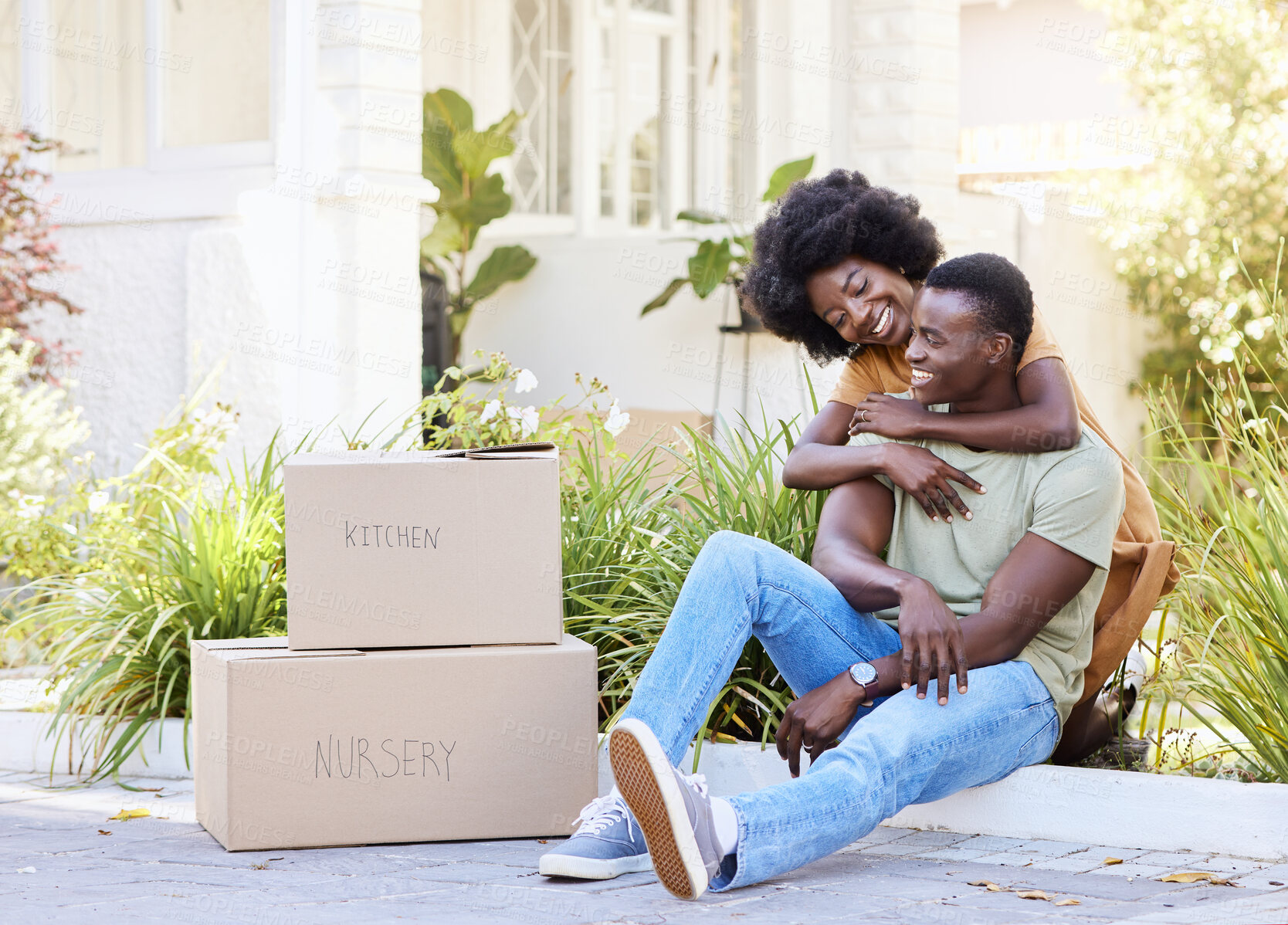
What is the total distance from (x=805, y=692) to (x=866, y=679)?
0.25 metres

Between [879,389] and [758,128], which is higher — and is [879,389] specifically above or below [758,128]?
below

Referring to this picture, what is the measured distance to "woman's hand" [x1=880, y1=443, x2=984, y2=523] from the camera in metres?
2.98

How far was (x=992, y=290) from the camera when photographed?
2957 mm

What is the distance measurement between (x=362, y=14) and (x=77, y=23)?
2.15 m

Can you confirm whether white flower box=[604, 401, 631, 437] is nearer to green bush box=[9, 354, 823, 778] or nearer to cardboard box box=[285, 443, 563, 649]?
green bush box=[9, 354, 823, 778]

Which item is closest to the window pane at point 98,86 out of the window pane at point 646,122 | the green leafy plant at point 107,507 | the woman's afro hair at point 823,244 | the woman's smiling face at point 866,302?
the green leafy plant at point 107,507

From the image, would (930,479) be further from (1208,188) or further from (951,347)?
(1208,188)

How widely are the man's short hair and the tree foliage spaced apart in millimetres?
7119

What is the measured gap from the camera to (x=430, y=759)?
311cm

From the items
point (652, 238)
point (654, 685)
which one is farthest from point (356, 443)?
point (652, 238)

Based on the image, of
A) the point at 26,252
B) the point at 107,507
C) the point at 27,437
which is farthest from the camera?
the point at 26,252

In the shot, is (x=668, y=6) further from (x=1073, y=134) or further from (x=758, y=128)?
→ (x=1073, y=134)

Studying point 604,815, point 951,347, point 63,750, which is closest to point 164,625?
point 63,750


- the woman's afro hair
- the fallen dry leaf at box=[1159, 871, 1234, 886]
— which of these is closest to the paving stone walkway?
the fallen dry leaf at box=[1159, 871, 1234, 886]
